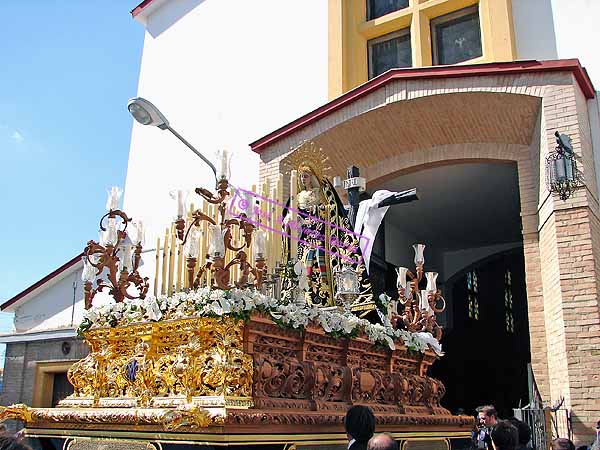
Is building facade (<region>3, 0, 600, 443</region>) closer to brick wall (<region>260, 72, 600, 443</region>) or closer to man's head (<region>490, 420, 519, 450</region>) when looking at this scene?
brick wall (<region>260, 72, 600, 443</region>)

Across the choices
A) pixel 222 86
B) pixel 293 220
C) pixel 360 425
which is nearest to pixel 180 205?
pixel 293 220

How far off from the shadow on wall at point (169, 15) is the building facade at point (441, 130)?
4 cm

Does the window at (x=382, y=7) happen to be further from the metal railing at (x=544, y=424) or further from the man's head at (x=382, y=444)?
the man's head at (x=382, y=444)

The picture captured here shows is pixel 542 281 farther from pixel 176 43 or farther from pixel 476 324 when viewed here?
pixel 176 43

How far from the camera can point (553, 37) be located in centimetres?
1025

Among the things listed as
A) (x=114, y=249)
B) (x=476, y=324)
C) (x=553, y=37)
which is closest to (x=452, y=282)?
(x=476, y=324)

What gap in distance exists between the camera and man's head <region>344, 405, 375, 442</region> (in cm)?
389

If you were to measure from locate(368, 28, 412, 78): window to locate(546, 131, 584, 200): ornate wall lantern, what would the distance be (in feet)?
12.1

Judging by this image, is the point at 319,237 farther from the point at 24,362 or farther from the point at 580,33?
the point at 24,362

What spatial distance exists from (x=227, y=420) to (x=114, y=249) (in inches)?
78.8

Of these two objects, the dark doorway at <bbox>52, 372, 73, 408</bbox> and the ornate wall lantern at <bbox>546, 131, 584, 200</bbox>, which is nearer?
the ornate wall lantern at <bbox>546, 131, 584, 200</bbox>

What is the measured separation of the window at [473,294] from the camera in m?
16.2

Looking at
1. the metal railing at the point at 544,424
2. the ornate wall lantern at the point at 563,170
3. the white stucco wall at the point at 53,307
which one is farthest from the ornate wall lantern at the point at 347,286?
the white stucco wall at the point at 53,307

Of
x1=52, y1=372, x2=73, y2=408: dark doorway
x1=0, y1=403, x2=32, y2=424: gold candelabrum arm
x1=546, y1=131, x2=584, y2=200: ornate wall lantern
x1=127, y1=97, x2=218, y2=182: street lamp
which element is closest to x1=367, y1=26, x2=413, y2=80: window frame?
x1=546, y1=131, x2=584, y2=200: ornate wall lantern
